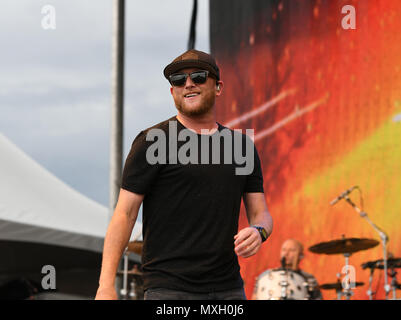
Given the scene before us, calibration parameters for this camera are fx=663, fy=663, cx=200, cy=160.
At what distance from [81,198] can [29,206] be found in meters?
2.21

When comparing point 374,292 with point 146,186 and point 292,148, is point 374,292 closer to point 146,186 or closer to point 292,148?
point 292,148

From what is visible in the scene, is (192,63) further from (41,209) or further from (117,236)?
(41,209)

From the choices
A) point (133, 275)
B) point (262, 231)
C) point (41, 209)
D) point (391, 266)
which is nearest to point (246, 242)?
point (262, 231)

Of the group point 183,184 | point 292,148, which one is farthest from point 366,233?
point 183,184

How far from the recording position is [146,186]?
2.26 meters

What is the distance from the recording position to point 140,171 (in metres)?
2.25

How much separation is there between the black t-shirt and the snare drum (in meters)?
5.18

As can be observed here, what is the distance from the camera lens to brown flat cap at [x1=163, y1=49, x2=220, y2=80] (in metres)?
2.34

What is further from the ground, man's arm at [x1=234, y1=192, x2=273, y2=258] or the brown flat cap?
the brown flat cap

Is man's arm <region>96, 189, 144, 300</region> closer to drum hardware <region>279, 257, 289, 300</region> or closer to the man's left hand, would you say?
the man's left hand

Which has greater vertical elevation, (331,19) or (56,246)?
(331,19)

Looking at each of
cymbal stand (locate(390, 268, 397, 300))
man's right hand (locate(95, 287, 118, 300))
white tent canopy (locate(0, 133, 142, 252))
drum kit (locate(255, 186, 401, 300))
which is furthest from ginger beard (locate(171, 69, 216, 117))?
white tent canopy (locate(0, 133, 142, 252))

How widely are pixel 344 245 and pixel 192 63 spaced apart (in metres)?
5.41

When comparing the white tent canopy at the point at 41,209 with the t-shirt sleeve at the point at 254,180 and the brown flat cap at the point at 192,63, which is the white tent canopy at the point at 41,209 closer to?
the t-shirt sleeve at the point at 254,180
